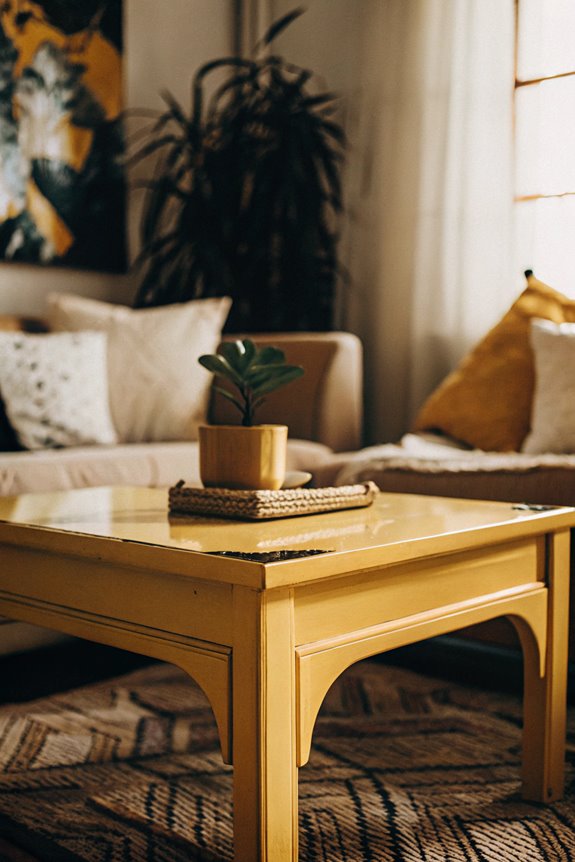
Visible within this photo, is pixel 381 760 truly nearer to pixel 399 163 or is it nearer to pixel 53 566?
pixel 53 566

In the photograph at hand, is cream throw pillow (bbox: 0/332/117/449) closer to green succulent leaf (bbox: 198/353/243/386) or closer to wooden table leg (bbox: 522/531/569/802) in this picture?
green succulent leaf (bbox: 198/353/243/386)

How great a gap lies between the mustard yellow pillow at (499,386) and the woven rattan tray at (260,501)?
1.13m

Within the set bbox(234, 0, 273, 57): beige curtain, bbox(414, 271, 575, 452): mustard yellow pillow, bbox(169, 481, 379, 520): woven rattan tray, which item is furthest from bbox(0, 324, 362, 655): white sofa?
bbox(234, 0, 273, 57): beige curtain

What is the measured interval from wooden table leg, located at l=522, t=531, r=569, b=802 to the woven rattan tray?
316 mm

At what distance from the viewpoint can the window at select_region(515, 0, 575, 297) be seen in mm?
3047

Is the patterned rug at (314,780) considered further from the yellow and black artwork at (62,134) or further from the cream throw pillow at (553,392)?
the yellow and black artwork at (62,134)

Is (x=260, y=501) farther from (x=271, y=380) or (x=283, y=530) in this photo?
(x=271, y=380)

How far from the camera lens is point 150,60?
3.63 meters

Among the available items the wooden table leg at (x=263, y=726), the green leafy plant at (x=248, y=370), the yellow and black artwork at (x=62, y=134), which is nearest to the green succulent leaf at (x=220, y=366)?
the green leafy plant at (x=248, y=370)

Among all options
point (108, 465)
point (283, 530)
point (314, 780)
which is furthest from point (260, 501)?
point (108, 465)

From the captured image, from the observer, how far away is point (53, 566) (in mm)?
1219

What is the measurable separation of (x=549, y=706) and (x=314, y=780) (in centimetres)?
40

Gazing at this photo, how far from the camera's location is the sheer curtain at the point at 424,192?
318 centimetres

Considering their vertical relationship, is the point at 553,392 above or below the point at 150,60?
below
